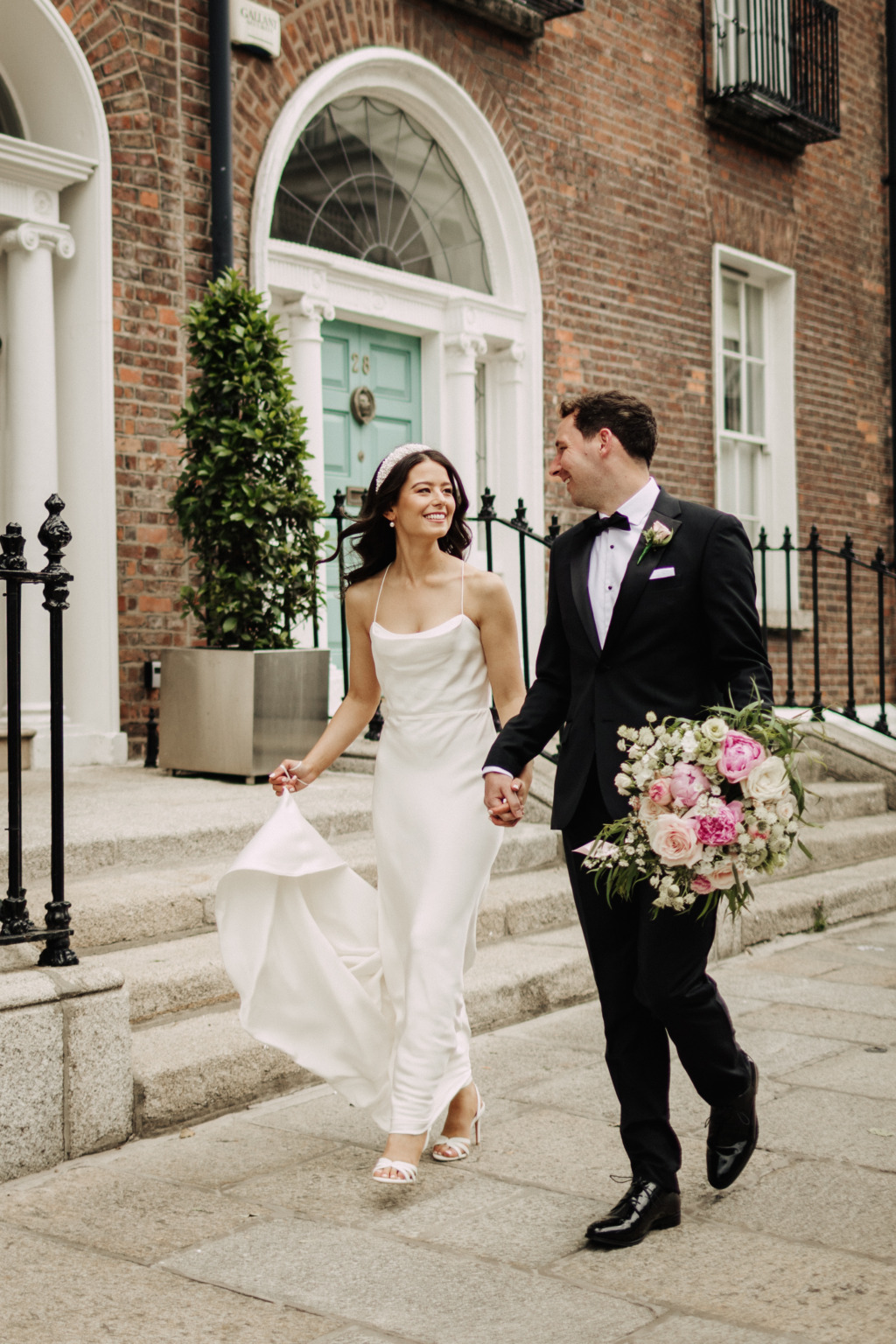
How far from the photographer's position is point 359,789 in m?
6.49

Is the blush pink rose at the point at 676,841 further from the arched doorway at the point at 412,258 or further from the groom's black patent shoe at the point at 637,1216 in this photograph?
the arched doorway at the point at 412,258

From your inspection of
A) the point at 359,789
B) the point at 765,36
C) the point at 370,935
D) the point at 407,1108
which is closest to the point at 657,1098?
the point at 407,1108

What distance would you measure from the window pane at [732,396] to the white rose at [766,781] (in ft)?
30.2

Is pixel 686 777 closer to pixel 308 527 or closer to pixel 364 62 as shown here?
pixel 308 527

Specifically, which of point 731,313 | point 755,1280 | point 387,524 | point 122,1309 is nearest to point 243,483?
point 387,524

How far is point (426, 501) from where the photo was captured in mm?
3740

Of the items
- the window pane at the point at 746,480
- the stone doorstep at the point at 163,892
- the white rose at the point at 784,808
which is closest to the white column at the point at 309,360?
the stone doorstep at the point at 163,892

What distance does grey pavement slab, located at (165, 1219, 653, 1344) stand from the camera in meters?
2.66

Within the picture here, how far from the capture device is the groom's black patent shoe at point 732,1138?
10.7 feet

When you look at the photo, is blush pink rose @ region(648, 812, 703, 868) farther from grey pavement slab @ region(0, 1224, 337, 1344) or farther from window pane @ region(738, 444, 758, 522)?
window pane @ region(738, 444, 758, 522)

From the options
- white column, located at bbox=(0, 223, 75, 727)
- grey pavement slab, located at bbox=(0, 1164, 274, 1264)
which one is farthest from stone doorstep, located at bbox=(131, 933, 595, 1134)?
white column, located at bbox=(0, 223, 75, 727)

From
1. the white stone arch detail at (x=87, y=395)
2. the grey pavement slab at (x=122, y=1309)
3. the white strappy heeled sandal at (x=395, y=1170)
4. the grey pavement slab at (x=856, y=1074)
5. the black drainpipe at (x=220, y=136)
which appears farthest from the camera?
the black drainpipe at (x=220, y=136)

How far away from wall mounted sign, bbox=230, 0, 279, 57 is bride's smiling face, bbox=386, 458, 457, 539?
503 centimetres

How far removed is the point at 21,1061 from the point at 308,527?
3.76 m
